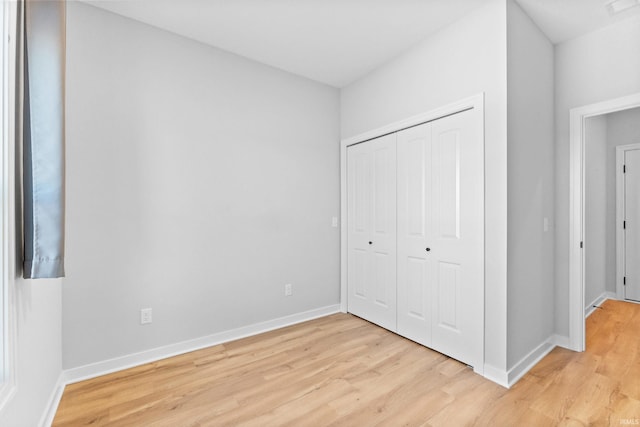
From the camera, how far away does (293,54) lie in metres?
2.90

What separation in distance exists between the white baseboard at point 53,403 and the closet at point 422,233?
102 inches

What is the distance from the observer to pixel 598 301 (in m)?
3.74

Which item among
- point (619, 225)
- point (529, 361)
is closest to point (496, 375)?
point (529, 361)

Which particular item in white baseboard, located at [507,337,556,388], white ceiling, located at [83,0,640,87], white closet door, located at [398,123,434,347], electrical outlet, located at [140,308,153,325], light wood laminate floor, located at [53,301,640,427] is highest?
white ceiling, located at [83,0,640,87]

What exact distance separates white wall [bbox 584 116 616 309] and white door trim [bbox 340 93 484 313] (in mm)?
2271

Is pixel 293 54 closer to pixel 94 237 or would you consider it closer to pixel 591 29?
pixel 94 237

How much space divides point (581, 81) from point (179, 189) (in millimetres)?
3577

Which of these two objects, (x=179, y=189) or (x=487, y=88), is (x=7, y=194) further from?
(x=487, y=88)

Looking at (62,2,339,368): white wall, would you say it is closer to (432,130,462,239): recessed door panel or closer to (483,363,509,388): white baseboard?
(432,130,462,239): recessed door panel

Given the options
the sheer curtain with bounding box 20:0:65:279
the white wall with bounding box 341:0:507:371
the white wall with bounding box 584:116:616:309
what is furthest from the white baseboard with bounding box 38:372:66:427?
the white wall with bounding box 584:116:616:309

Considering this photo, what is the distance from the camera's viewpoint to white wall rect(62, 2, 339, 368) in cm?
217

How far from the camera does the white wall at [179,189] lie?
85.6 inches

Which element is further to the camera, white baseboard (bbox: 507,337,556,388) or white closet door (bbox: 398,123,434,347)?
white closet door (bbox: 398,123,434,347)

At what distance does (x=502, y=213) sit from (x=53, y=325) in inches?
122
